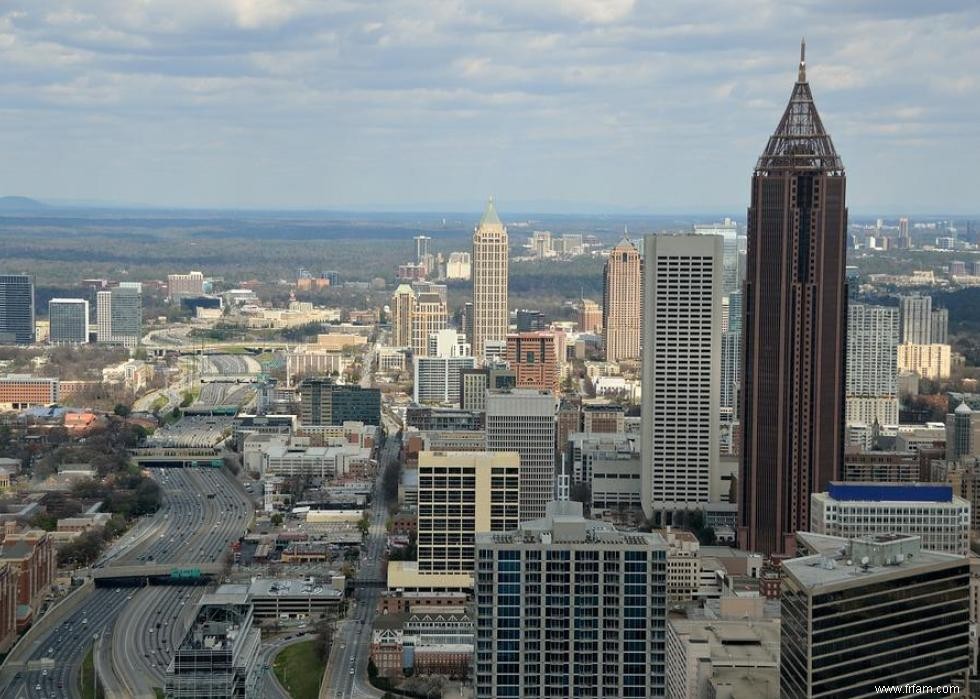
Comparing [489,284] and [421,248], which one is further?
[421,248]

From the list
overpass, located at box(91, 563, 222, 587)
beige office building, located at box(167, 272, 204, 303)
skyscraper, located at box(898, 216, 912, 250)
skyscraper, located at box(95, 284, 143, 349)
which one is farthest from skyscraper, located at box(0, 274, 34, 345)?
overpass, located at box(91, 563, 222, 587)

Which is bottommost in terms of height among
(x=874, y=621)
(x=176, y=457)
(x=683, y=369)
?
(x=176, y=457)

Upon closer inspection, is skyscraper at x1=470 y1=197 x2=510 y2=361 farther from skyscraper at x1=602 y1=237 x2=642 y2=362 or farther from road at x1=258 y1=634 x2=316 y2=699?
road at x1=258 y1=634 x2=316 y2=699

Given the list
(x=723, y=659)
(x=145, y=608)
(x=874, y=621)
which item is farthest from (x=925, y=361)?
(x=874, y=621)

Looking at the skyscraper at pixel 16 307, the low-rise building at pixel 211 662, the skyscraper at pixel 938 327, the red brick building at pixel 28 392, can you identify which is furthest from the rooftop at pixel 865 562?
the skyscraper at pixel 16 307

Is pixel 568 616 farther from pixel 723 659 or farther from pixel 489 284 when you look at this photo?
pixel 489 284
